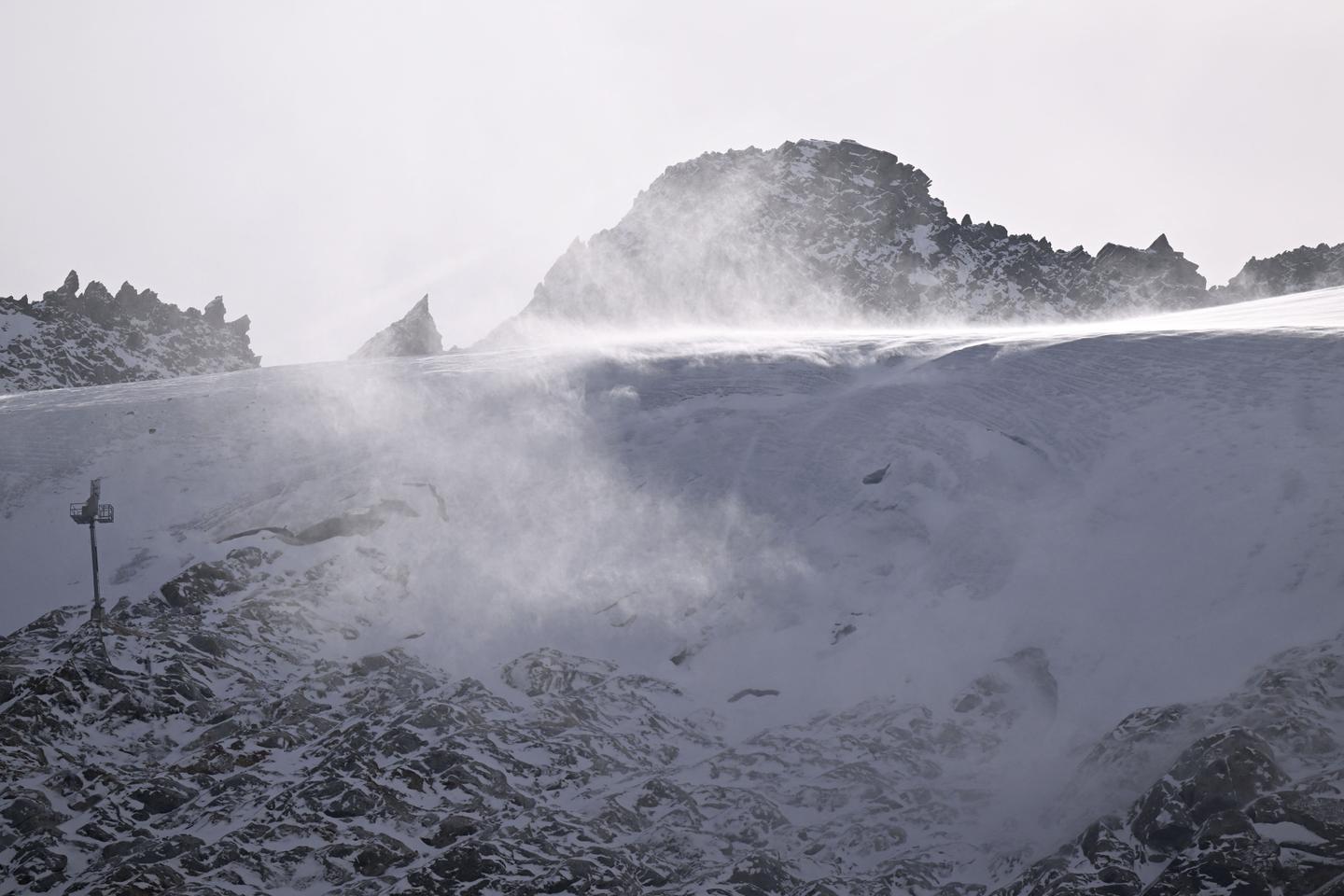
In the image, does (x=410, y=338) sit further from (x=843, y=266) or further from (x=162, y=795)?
(x=162, y=795)

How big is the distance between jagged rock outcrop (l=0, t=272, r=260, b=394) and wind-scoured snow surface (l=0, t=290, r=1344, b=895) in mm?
63633

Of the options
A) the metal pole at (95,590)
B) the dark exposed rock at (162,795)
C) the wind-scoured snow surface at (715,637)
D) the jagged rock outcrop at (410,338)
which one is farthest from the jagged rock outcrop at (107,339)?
the dark exposed rock at (162,795)

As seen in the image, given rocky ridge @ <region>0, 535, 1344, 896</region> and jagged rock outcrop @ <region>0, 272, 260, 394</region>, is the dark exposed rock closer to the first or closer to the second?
rocky ridge @ <region>0, 535, 1344, 896</region>

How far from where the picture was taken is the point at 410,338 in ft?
409

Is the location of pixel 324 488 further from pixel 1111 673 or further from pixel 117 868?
pixel 1111 673

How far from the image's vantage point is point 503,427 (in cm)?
5647

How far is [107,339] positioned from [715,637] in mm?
105459

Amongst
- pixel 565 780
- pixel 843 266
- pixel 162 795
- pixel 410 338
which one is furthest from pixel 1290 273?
pixel 162 795

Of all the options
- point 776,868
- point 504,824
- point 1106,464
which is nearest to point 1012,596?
point 1106,464

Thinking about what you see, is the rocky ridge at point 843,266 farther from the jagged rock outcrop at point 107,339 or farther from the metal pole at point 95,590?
the metal pole at point 95,590

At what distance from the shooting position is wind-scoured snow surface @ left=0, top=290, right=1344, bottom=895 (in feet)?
104

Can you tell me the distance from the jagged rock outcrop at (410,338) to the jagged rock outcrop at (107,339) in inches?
796

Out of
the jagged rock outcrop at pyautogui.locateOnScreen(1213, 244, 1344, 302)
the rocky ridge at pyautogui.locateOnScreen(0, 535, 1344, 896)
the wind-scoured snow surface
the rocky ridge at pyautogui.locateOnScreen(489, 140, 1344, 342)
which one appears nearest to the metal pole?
the wind-scoured snow surface

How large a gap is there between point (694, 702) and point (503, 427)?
2119cm
